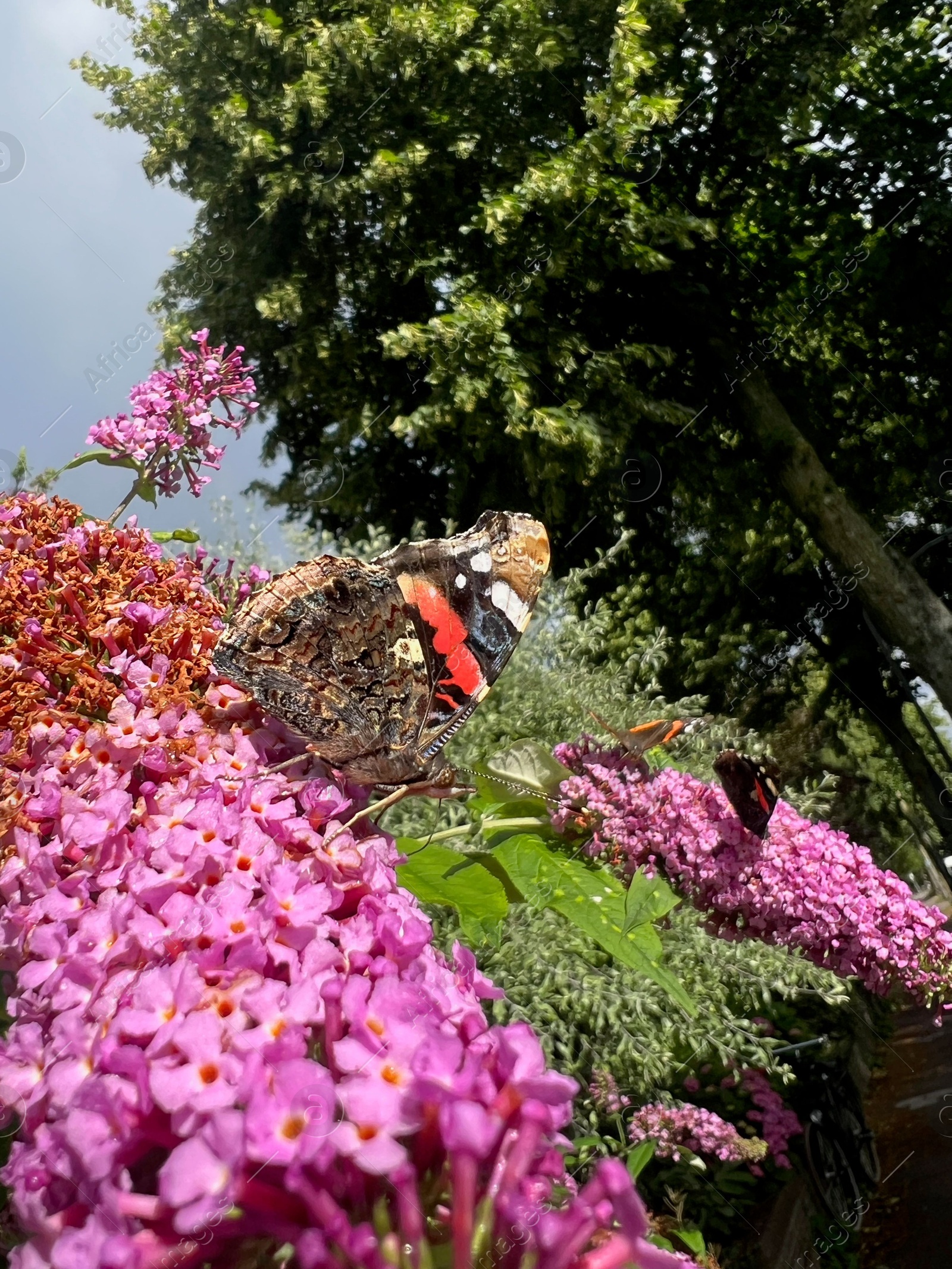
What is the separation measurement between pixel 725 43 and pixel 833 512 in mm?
4147

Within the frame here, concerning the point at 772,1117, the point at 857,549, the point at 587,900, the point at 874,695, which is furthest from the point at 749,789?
the point at 874,695

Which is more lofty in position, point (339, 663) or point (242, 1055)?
point (339, 663)

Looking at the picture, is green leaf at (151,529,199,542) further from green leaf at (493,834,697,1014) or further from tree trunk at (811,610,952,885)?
tree trunk at (811,610,952,885)

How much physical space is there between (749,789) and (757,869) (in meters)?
0.14

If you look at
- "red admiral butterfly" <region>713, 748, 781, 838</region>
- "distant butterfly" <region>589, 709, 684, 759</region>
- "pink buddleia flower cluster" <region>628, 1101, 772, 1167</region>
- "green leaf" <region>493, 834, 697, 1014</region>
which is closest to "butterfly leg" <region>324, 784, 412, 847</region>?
"green leaf" <region>493, 834, 697, 1014</region>

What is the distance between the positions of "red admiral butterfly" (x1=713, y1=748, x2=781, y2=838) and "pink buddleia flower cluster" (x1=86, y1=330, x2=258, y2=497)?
3.74ft

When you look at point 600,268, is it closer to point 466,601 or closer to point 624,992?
point 624,992

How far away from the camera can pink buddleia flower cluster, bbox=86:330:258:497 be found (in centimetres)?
178

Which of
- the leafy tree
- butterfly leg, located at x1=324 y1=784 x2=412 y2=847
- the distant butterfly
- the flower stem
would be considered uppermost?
the leafy tree

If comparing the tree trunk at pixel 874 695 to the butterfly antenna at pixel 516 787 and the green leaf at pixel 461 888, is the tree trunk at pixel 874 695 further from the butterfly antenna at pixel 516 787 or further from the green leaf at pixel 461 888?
the green leaf at pixel 461 888

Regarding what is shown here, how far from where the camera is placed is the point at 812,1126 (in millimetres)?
5387

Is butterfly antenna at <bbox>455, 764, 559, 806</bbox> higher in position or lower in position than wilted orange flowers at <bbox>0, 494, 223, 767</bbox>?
lower

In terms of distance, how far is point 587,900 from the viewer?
4.01ft

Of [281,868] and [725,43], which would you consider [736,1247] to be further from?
[725,43]
